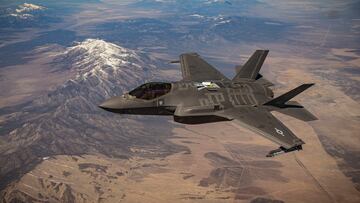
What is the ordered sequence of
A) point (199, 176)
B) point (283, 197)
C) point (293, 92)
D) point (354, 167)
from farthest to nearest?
1. point (199, 176)
2. point (354, 167)
3. point (283, 197)
4. point (293, 92)

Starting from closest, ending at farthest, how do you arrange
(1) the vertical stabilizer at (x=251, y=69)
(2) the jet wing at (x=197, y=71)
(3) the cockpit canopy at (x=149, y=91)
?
(3) the cockpit canopy at (x=149, y=91)
(2) the jet wing at (x=197, y=71)
(1) the vertical stabilizer at (x=251, y=69)

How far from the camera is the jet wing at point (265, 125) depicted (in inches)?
898

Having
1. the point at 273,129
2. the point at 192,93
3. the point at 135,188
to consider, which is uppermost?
the point at 192,93

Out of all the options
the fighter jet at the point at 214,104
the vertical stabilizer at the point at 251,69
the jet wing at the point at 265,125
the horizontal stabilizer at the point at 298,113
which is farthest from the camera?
the vertical stabilizer at the point at 251,69

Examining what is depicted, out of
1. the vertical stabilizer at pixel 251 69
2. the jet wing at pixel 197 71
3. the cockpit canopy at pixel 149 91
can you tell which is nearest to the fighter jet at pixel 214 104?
the cockpit canopy at pixel 149 91

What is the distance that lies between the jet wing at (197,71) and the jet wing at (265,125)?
27.2 feet

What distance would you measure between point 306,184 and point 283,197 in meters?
15.4

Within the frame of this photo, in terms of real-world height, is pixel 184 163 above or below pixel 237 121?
below

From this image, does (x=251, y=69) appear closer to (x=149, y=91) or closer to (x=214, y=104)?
(x=214, y=104)

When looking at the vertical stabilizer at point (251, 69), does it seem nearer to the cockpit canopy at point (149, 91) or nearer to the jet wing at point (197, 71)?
the jet wing at point (197, 71)

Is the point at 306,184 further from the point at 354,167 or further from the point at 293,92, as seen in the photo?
the point at 293,92

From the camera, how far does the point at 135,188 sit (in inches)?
6122

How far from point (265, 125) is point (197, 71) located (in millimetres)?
13882

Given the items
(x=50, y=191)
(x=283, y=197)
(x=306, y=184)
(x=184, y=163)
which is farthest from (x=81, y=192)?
(x=306, y=184)
